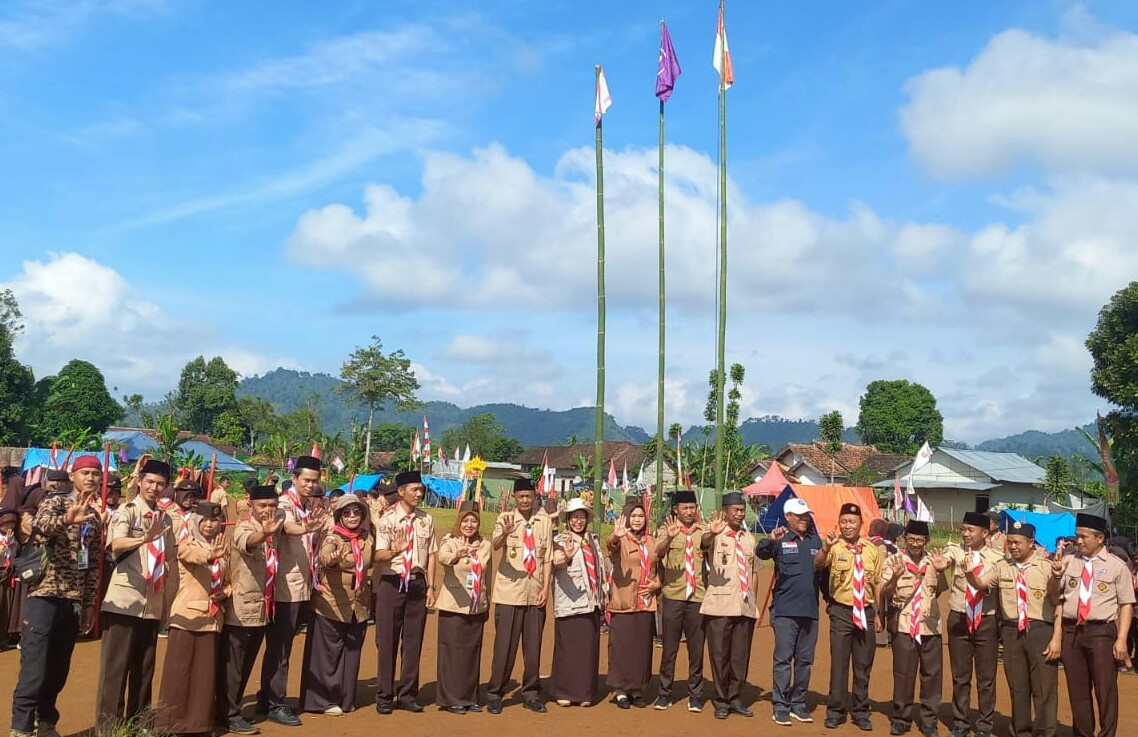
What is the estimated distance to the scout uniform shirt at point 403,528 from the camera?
26.1 feet

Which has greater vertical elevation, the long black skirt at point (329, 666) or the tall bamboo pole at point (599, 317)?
the tall bamboo pole at point (599, 317)

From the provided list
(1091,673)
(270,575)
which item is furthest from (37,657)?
(1091,673)

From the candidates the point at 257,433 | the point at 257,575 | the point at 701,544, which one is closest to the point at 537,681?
the point at 701,544

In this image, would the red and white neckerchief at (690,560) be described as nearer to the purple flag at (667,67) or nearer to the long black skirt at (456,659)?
the long black skirt at (456,659)

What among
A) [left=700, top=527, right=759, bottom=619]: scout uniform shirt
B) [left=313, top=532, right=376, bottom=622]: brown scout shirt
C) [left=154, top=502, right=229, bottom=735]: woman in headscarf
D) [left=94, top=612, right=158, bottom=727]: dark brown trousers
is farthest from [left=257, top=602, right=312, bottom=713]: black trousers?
[left=700, top=527, right=759, bottom=619]: scout uniform shirt

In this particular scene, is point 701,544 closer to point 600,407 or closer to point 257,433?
point 600,407

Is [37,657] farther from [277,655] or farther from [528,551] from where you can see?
[528,551]

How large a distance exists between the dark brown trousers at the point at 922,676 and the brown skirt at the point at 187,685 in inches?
210

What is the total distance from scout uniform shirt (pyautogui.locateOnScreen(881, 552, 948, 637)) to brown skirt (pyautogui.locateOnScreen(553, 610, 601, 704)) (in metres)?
2.53

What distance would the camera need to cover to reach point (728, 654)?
325 inches

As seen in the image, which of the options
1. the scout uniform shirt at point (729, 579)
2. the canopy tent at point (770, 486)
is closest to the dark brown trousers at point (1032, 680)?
the scout uniform shirt at point (729, 579)

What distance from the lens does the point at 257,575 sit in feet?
23.5

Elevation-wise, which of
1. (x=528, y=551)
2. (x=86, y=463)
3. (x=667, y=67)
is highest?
(x=667, y=67)

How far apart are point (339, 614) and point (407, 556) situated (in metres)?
0.70
